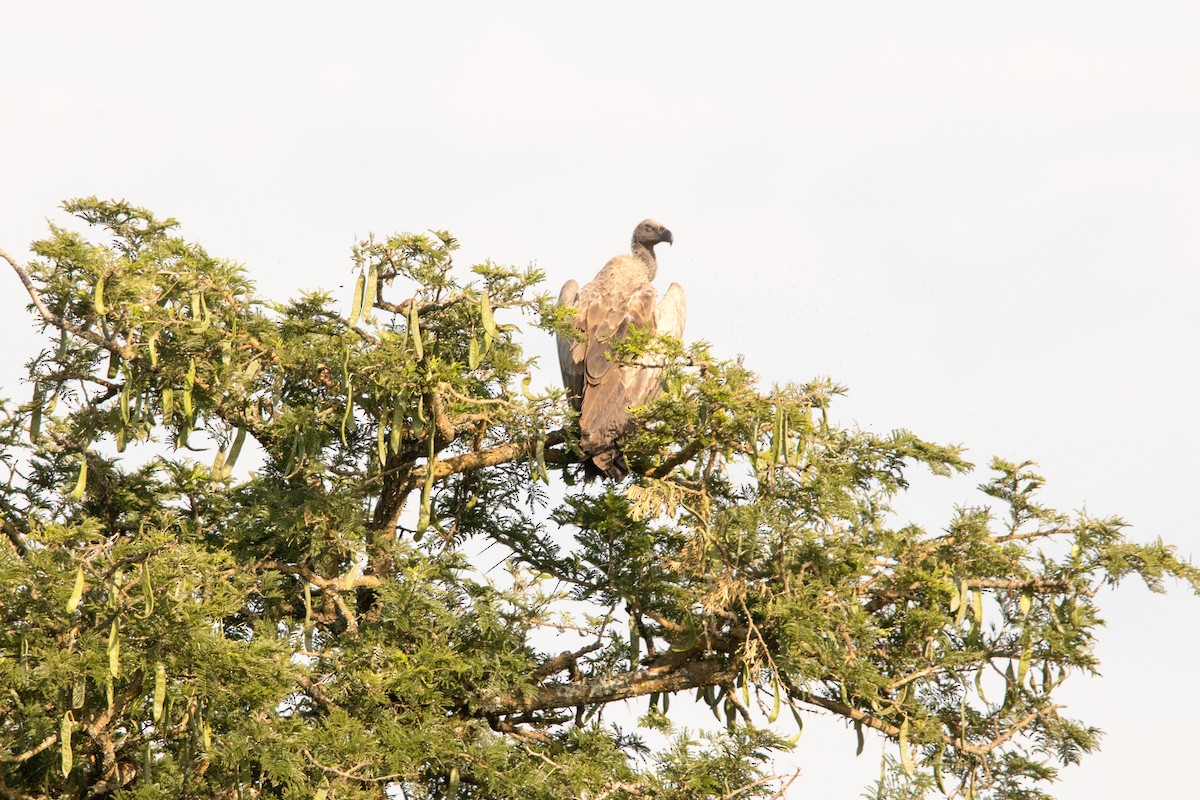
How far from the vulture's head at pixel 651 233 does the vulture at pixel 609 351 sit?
159 mm

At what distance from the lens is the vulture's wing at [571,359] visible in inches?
324

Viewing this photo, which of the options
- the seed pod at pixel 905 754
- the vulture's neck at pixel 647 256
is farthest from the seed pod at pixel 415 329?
the vulture's neck at pixel 647 256

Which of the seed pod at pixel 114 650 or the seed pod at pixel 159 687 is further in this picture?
the seed pod at pixel 159 687

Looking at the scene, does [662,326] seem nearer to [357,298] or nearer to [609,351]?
[609,351]

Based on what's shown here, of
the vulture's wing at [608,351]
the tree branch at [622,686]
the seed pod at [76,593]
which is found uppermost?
the vulture's wing at [608,351]

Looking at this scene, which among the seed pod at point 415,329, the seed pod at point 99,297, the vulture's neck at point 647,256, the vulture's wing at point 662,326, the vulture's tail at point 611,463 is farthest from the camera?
the vulture's neck at point 647,256

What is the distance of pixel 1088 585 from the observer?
6.50 m

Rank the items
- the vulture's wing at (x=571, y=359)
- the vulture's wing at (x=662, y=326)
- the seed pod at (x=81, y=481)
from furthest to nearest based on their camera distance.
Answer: the vulture's wing at (x=571, y=359) < the vulture's wing at (x=662, y=326) < the seed pod at (x=81, y=481)

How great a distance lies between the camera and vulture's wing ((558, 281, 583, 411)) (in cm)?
824

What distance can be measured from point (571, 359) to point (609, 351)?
0.89 meters

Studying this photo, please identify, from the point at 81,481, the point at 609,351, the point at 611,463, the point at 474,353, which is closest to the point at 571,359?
the point at 609,351

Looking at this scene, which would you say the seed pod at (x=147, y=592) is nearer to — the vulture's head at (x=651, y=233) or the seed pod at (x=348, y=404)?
the seed pod at (x=348, y=404)

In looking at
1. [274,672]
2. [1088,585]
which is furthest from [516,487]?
[1088,585]

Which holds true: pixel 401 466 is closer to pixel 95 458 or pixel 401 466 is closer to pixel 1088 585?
pixel 95 458
